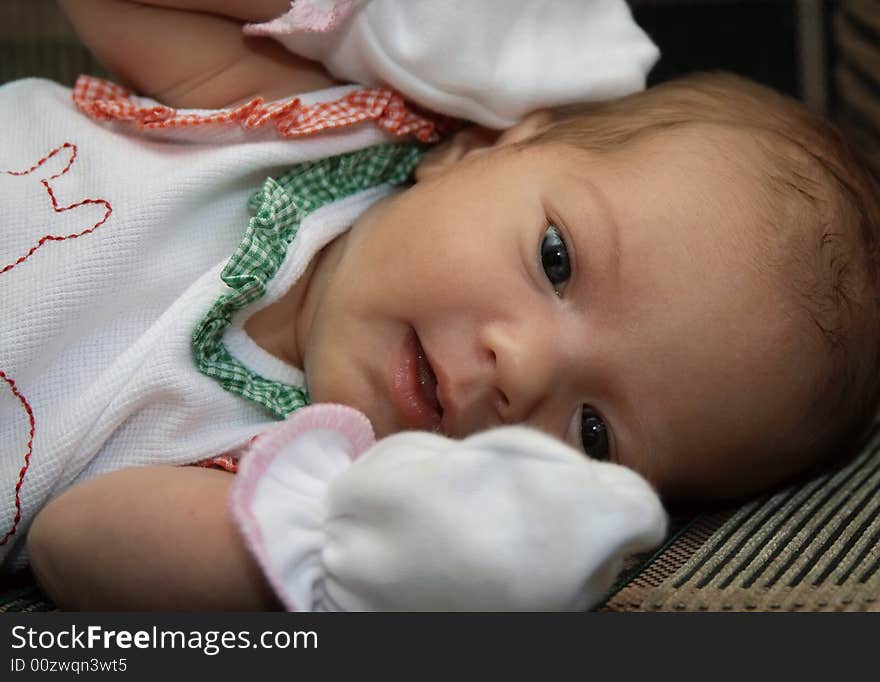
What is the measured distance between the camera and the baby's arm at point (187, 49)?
1140 mm

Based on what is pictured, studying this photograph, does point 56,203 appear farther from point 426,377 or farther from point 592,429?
point 592,429

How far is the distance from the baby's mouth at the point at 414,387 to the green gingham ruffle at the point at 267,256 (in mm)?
139

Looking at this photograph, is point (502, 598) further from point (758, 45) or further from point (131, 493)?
point (758, 45)

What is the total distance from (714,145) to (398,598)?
1.70ft

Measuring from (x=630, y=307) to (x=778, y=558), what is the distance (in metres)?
0.23

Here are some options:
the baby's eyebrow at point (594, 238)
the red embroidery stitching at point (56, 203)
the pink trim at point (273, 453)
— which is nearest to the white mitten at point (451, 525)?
the pink trim at point (273, 453)

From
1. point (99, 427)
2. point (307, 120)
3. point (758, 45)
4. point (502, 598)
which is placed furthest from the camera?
point (758, 45)

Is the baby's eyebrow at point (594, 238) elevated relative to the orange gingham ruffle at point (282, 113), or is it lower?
lower

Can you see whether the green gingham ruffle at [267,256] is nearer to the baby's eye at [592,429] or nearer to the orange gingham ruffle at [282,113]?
the orange gingham ruffle at [282,113]

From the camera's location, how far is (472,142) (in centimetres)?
118

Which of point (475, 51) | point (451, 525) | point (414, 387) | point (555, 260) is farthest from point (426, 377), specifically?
point (475, 51)

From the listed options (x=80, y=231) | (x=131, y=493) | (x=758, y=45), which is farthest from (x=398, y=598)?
(x=758, y=45)

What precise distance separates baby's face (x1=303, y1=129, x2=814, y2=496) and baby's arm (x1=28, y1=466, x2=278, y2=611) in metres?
0.21

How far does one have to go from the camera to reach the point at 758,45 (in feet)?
6.05
